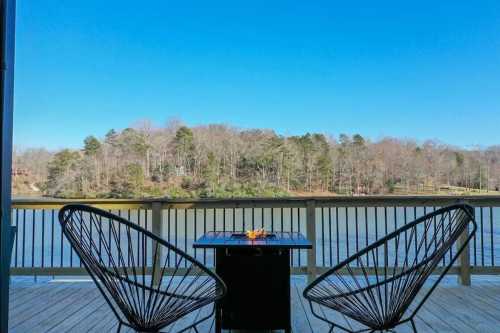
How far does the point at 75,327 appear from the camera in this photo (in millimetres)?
2762

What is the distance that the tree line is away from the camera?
7258 mm

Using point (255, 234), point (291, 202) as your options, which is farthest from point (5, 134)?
point (291, 202)

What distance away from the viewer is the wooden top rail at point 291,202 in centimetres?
381

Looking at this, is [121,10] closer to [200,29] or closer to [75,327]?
[200,29]

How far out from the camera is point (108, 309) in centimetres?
318

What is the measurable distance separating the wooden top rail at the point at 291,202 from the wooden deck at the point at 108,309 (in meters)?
0.85

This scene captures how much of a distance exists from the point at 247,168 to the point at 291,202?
4316mm

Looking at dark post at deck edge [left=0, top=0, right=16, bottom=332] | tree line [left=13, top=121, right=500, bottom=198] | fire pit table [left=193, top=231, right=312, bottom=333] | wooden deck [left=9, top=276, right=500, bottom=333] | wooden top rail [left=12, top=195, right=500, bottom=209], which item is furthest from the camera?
tree line [left=13, top=121, right=500, bottom=198]

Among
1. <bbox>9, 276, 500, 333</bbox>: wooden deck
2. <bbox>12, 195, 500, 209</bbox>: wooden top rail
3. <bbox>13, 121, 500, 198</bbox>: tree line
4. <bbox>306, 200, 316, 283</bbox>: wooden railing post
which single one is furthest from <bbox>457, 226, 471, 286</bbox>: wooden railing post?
<bbox>13, 121, 500, 198</bbox>: tree line

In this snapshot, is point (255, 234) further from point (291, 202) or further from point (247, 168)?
point (247, 168)

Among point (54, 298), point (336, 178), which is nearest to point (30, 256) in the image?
point (54, 298)

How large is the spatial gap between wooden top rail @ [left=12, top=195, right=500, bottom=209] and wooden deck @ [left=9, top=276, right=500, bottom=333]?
853mm

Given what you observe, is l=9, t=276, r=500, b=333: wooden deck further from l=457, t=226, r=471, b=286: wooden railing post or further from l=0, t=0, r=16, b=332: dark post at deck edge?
l=0, t=0, r=16, b=332: dark post at deck edge

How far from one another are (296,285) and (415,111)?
11.0m
